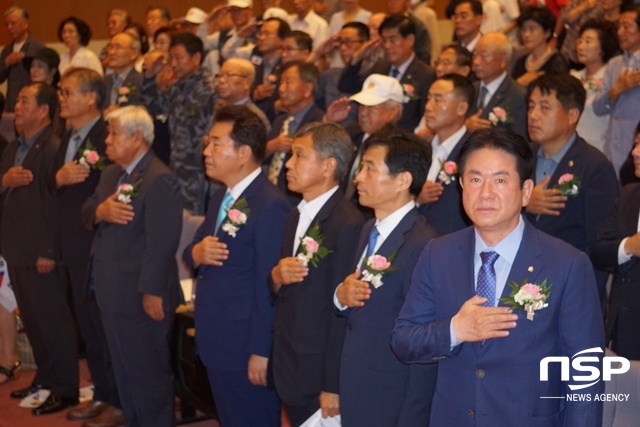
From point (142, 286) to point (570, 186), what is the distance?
240 cm

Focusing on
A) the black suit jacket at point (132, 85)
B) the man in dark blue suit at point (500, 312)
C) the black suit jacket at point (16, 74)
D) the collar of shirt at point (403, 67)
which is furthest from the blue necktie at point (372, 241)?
the black suit jacket at point (16, 74)

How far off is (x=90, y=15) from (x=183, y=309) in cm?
1002

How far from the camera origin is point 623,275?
4.27 metres

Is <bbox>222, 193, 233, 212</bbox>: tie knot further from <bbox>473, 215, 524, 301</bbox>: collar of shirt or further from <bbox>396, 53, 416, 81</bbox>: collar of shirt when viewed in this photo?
<bbox>396, 53, 416, 81</bbox>: collar of shirt

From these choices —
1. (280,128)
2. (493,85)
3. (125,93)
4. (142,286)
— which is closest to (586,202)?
(493,85)

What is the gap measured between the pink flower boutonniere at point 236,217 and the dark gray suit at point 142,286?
79cm

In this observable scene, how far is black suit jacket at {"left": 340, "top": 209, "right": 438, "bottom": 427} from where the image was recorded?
3666mm

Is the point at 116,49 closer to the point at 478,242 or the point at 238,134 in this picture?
the point at 238,134

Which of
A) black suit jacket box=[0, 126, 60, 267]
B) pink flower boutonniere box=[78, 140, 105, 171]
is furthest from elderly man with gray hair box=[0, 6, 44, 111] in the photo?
pink flower boutonniere box=[78, 140, 105, 171]

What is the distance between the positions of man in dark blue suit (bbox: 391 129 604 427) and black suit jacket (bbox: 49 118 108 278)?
389 centimetres

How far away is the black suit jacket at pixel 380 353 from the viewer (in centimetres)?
367

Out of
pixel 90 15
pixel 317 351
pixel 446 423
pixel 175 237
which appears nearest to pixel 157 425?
pixel 175 237

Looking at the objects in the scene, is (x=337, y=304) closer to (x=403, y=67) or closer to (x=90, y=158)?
(x=90, y=158)

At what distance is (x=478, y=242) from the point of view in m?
3.10
